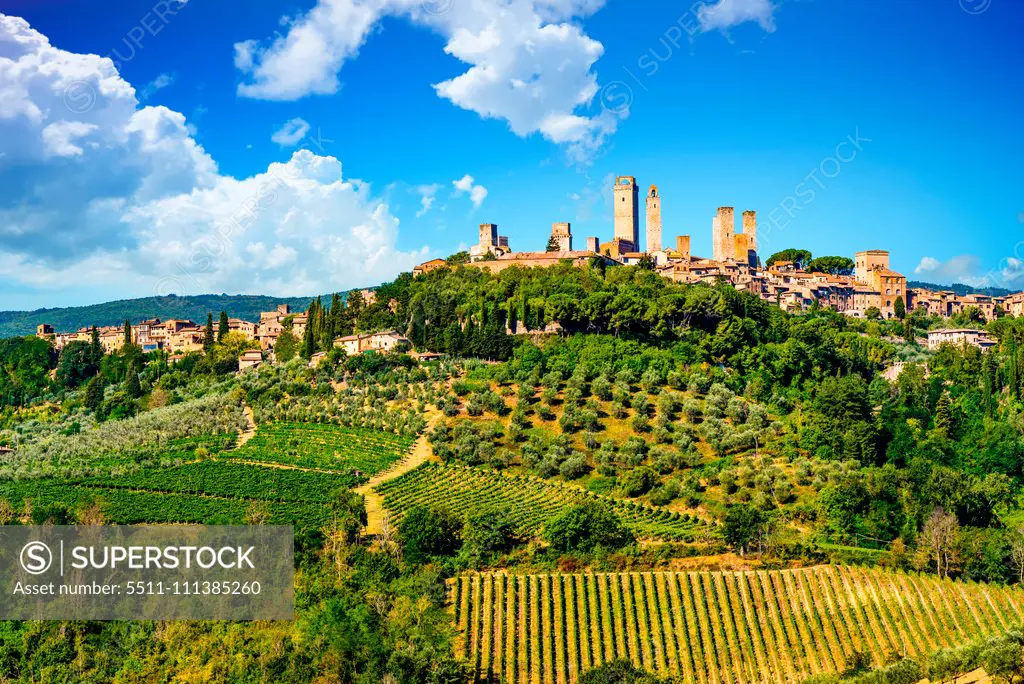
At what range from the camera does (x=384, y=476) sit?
39.5 m

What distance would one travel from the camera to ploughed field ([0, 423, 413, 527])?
34.9 meters

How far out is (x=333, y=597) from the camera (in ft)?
91.5

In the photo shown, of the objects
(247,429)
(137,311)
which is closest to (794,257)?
(247,429)

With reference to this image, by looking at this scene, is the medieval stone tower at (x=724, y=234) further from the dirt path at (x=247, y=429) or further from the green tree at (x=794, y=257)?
the dirt path at (x=247, y=429)

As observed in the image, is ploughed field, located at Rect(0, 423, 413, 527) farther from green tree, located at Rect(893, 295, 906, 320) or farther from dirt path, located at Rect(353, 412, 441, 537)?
green tree, located at Rect(893, 295, 906, 320)

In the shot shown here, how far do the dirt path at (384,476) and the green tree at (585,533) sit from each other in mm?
6457

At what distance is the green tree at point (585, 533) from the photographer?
1216 inches

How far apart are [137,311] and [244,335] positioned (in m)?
84.8

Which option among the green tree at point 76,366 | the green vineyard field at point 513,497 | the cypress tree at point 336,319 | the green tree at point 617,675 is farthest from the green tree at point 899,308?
the green tree at point 76,366

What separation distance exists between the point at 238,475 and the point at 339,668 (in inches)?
665

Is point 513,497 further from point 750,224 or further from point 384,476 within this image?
point 750,224

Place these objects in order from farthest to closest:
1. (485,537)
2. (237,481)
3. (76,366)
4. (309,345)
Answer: (76,366)
(309,345)
(237,481)
(485,537)

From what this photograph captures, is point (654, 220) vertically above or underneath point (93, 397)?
above

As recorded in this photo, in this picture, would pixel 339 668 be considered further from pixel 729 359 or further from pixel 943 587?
→ pixel 729 359
